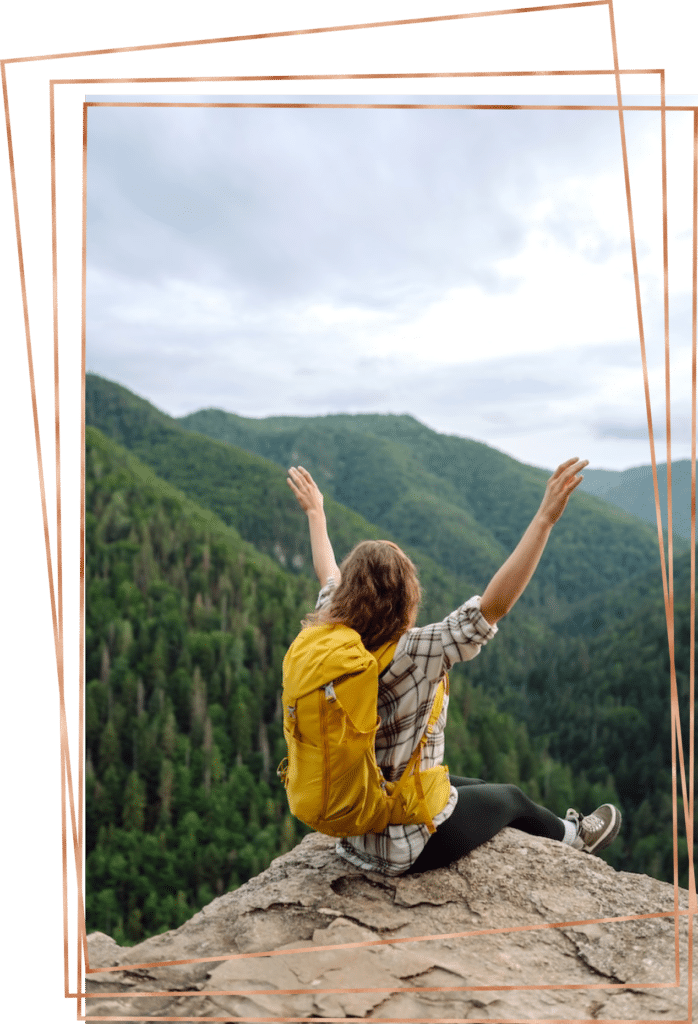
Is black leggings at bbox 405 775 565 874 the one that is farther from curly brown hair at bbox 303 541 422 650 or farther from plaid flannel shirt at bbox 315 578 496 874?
curly brown hair at bbox 303 541 422 650

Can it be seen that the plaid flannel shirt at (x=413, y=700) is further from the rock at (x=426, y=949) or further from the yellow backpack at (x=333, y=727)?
the rock at (x=426, y=949)

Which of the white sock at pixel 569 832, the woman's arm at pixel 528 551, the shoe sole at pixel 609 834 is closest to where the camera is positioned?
the woman's arm at pixel 528 551

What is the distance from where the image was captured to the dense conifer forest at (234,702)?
4506 centimetres

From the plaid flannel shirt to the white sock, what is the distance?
0.91 m

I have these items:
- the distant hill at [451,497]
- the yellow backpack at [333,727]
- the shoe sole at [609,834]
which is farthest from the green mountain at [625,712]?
the yellow backpack at [333,727]

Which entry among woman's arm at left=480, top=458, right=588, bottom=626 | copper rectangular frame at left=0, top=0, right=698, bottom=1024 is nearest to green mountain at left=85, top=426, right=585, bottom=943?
copper rectangular frame at left=0, top=0, right=698, bottom=1024

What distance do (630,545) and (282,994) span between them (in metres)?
118

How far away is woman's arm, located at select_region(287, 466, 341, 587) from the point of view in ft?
9.97

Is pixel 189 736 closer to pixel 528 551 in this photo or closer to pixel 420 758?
pixel 420 758

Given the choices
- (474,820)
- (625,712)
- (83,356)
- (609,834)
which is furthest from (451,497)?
(83,356)

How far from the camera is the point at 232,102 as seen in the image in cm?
281

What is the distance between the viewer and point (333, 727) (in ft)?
7.36

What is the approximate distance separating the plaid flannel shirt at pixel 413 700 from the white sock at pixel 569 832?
91 cm

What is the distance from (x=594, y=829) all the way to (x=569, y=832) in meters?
0.17
